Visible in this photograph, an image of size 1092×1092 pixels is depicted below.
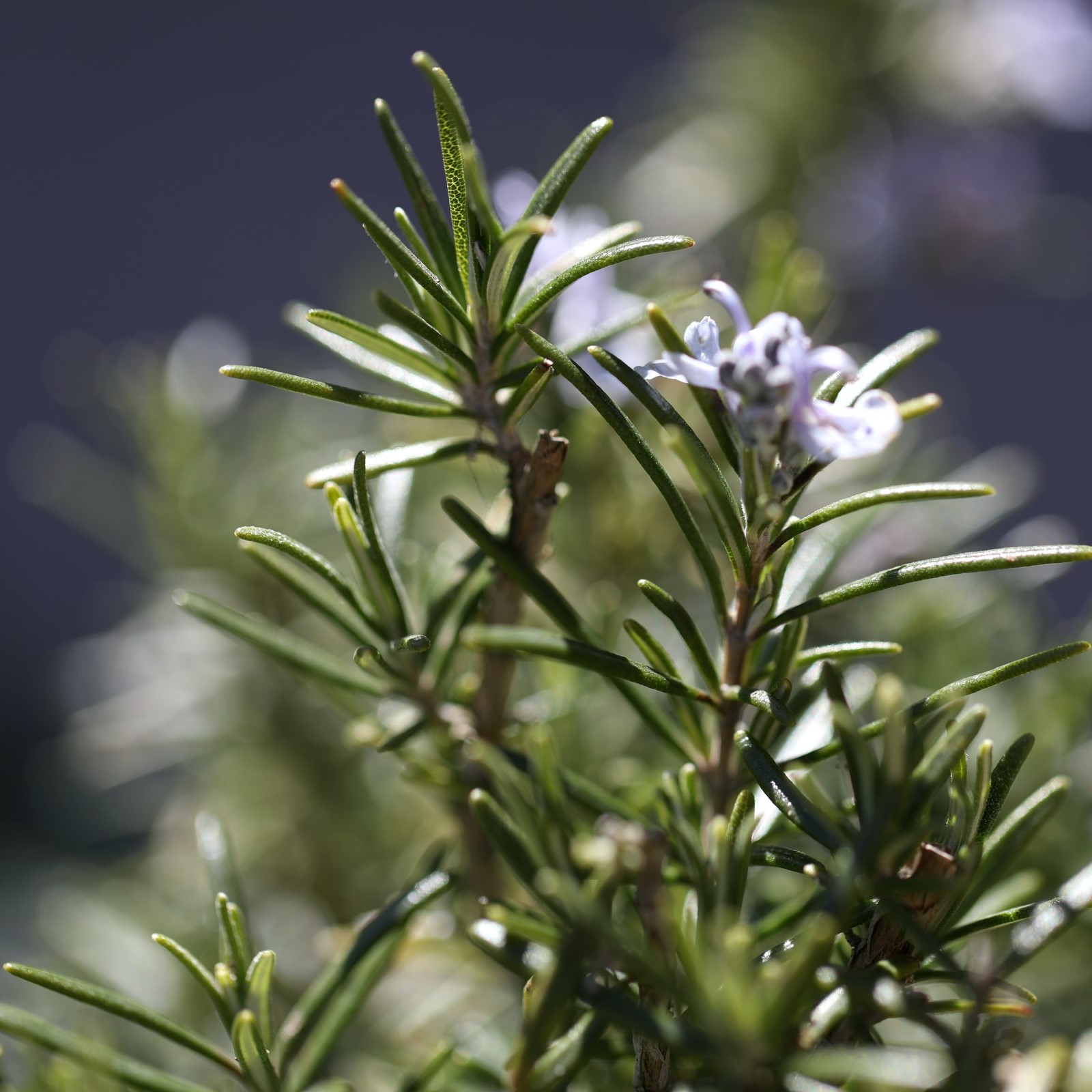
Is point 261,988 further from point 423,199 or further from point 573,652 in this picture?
point 423,199

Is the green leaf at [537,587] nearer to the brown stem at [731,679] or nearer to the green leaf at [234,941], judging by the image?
the brown stem at [731,679]

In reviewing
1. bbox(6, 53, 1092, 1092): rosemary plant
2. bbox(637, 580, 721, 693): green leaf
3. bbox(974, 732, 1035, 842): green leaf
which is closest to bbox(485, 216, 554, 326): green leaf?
A: bbox(6, 53, 1092, 1092): rosemary plant

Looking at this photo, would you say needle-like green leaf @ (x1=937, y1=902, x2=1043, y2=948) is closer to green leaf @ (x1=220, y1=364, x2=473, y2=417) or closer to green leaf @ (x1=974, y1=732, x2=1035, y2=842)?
green leaf @ (x1=974, y1=732, x2=1035, y2=842)

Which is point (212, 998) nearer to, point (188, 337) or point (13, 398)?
point (188, 337)

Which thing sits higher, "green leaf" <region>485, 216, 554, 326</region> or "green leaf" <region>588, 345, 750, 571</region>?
"green leaf" <region>485, 216, 554, 326</region>

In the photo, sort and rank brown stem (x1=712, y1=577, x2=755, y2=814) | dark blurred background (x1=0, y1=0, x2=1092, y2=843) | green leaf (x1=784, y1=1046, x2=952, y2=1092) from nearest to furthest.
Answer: green leaf (x1=784, y1=1046, x2=952, y2=1092)
brown stem (x1=712, y1=577, x2=755, y2=814)
dark blurred background (x1=0, y1=0, x2=1092, y2=843)

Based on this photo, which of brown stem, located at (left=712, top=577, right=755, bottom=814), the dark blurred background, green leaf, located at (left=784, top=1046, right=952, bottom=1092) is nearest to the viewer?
green leaf, located at (left=784, top=1046, right=952, bottom=1092)

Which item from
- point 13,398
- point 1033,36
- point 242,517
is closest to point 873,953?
point 242,517

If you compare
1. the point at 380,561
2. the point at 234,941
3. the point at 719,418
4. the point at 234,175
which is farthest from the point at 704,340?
the point at 234,175
